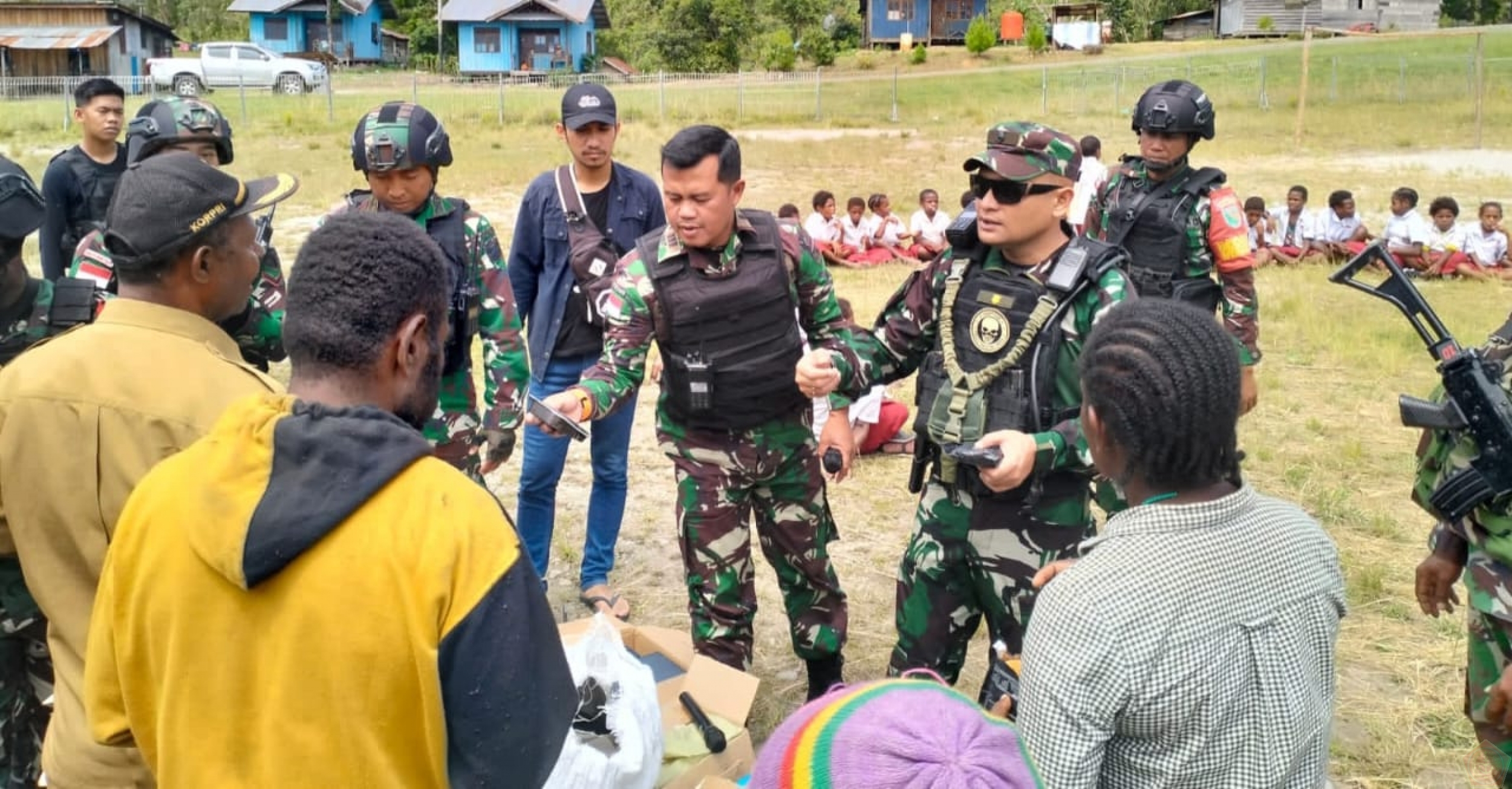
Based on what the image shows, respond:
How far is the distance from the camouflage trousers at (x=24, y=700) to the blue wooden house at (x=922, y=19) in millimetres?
53325

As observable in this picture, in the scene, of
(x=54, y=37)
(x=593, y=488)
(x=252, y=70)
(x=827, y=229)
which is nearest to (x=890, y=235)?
(x=827, y=229)

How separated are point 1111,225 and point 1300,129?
22.2 metres

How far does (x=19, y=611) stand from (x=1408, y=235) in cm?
1439

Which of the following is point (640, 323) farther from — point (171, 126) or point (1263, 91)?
point (1263, 91)

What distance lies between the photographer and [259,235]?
392 centimetres

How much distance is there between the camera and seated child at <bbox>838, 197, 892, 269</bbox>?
14320 mm

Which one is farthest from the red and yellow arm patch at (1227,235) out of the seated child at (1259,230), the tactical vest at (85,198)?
the seated child at (1259,230)

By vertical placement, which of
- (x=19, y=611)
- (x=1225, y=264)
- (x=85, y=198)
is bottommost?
(x=19, y=611)

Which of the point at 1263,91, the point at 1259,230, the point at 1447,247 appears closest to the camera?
the point at 1447,247

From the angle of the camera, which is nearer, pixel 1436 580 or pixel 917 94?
pixel 1436 580

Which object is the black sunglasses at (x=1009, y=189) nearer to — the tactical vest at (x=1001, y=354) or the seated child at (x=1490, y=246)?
the tactical vest at (x=1001, y=354)

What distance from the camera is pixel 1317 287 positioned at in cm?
Answer: 1279

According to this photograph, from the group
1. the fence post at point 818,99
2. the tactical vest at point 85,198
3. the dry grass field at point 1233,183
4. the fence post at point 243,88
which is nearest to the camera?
the dry grass field at point 1233,183

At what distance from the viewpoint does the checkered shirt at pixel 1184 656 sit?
1958 millimetres
